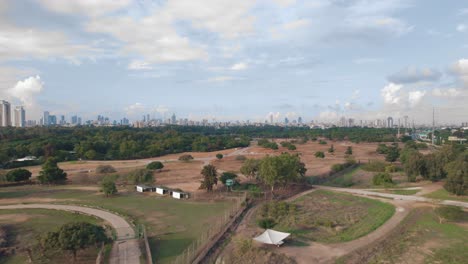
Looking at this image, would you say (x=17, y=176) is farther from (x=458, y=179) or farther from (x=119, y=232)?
(x=458, y=179)

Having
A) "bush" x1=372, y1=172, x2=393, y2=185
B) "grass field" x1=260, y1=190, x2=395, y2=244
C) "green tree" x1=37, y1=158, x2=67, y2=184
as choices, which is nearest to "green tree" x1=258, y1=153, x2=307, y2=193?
A: "grass field" x1=260, y1=190, x2=395, y2=244

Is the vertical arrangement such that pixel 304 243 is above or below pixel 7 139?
below

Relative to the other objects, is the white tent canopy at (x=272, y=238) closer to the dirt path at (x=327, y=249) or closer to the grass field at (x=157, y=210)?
the dirt path at (x=327, y=249)

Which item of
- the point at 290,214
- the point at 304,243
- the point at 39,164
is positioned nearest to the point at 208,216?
the point at 290,214

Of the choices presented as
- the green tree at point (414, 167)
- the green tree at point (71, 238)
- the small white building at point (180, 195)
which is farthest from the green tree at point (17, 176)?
the green tree at point (414, 167)

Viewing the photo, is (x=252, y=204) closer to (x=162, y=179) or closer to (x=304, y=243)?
(x=304, y=243)

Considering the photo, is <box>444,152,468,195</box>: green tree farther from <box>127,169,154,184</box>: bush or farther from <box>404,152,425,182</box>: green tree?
<box>127,169,154,184</box>: bush
